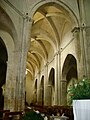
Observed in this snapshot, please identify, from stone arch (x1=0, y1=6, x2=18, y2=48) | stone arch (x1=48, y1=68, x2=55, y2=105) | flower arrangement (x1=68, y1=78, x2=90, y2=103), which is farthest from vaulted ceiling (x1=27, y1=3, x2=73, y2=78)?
flower arrangement (x1=68, y1=78, x2=90, y2=103)

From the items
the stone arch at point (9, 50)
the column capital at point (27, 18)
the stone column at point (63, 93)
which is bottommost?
the stone column at point (63, 93)

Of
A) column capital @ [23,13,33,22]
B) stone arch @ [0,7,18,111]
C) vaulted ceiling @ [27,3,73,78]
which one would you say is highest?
vaulted ceiling @ [27,3,73,78]

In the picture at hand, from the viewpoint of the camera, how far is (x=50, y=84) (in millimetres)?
20422

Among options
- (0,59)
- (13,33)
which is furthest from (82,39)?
(0,59)

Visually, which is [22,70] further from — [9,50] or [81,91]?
[81,91]

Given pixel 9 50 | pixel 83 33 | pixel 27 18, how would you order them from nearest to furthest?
pixel 27 18, pixel 9 50, pixel 83 33

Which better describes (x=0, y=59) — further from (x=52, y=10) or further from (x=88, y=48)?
(x=88, y=48)

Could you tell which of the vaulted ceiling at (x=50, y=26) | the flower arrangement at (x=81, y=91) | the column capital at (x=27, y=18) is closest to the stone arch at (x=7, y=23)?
the column capital at (x=27, y=18)

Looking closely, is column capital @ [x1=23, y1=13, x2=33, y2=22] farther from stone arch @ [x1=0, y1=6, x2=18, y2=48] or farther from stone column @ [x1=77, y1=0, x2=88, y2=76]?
stone column @ [x1=77, y1=0, x2=88, y2=76]

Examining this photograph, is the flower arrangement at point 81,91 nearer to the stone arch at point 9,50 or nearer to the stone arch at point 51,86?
the stone arch at point 9,50

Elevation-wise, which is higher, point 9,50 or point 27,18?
point 27,18

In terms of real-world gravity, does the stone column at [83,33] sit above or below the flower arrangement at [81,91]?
above

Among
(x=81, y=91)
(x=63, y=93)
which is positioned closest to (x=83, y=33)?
(x=63, y=93)

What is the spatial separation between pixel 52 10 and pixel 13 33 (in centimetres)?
587
